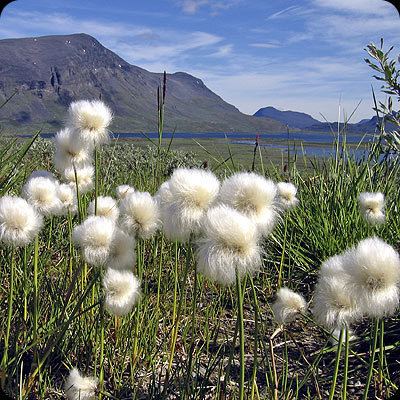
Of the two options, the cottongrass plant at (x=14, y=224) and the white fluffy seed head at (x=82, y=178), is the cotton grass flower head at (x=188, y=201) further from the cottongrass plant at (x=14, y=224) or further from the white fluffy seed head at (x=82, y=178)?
the white fluffy seed head at (x=82, y=178)

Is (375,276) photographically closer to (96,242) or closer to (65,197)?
(96,242)

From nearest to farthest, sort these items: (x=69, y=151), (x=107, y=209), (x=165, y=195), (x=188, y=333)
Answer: (x=165, y=195)
(x=107, y=209)
(x=69, y=151)
(x=188, y=333)

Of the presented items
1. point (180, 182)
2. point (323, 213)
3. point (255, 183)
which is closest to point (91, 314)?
point (180, 182)

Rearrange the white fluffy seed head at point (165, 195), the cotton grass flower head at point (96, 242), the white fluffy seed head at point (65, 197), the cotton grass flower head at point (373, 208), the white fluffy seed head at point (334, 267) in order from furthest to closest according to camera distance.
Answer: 1. the cotton grass flower head at point (373, 208)
2. the white fluffy seed head at point (65, 197)
3. the cotton grass flower head at point (96, 242)
4. the white fluffy seed head at point (165, 195)
5. the white fluffy seed head at point (334, 267)

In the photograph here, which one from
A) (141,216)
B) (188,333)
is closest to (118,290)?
(141,216)

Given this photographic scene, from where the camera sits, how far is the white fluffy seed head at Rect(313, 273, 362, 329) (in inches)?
50.7

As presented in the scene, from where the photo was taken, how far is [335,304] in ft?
4.32

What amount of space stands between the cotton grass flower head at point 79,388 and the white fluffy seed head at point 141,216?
0.53 meters

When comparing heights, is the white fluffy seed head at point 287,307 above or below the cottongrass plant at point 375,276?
below

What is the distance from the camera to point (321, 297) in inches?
52.6

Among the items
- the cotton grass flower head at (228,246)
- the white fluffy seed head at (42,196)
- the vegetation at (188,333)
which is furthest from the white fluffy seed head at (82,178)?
the cotton grass flower head at (228,246)

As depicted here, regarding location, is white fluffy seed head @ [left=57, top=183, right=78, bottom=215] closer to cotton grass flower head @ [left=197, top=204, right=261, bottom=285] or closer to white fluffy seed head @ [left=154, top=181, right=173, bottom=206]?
white fluffy seed head @ [left=154, top=181, right=173, bottom=206]

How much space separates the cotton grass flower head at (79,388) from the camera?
5.20 ft

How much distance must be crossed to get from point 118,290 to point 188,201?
50 centimetres
